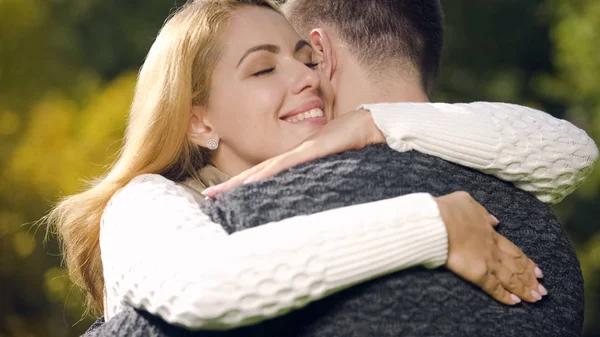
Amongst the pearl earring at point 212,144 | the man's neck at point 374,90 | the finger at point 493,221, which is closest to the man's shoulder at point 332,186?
the finger at point 493,221

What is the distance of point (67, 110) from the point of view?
13.3m

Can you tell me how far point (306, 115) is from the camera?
3207 millimetres

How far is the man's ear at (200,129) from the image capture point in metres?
3.33

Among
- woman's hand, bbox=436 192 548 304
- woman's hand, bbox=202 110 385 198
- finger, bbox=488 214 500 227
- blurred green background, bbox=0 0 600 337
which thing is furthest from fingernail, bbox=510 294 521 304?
blurred green background, bbox=0 0 600 337

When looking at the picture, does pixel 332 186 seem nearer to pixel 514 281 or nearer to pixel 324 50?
pixel 514 281

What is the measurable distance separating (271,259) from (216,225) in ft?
0.75

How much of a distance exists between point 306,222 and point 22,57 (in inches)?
521

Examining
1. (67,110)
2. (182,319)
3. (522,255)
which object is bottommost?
(67,110)

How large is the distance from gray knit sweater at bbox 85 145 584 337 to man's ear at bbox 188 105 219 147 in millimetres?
798

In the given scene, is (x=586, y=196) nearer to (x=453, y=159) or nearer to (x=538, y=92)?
(x=538, y=92)

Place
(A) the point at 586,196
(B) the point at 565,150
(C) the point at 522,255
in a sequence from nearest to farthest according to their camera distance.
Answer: (C) the point at 522,255 → (B) the point at 565,150 → (A) the point at 586,196

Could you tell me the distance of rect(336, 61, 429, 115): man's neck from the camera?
10.2ft

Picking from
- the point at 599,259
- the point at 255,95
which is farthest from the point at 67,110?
the point at 255,95

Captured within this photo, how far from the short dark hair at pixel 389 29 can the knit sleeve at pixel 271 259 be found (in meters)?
0.91
